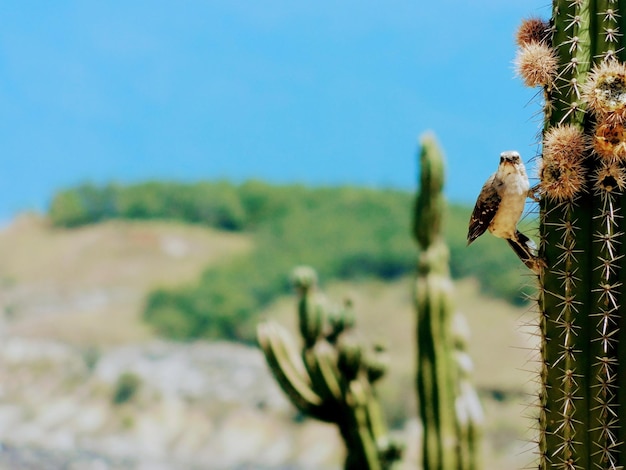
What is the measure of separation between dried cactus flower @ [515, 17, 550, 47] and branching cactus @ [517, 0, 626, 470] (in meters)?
0.12

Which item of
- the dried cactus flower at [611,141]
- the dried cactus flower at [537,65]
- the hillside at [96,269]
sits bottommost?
the dried cactus flower at [611,141]

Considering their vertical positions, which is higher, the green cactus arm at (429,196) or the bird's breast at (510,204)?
the green cactus arm at (429,196)

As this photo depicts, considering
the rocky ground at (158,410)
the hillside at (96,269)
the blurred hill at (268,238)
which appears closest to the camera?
the rocky ground at (158,410)

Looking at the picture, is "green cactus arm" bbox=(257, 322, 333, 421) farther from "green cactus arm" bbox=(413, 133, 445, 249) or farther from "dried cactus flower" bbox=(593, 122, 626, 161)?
"dried cactus flower" bbox=(593, 122, 626, 161)

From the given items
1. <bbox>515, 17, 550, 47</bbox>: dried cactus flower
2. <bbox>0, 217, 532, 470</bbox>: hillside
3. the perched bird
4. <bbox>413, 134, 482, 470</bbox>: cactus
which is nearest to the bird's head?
the perched bird

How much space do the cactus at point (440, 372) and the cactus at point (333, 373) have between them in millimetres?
250

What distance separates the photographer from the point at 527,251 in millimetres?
2393

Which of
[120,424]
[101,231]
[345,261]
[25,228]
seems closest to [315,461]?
[120,424]

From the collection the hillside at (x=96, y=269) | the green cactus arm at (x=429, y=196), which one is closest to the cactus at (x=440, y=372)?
the green cactus arm at (x=429, y=196)

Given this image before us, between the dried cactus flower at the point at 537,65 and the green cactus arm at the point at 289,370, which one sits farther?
the green cactus arm at the point at 289,370

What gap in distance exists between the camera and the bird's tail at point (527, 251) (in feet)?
7.78

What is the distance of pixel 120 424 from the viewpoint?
38.6ft

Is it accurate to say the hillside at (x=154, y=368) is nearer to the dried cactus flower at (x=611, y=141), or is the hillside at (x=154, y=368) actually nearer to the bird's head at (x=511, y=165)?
the bird's head at (x=511, y=165)

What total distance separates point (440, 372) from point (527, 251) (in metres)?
2.36
